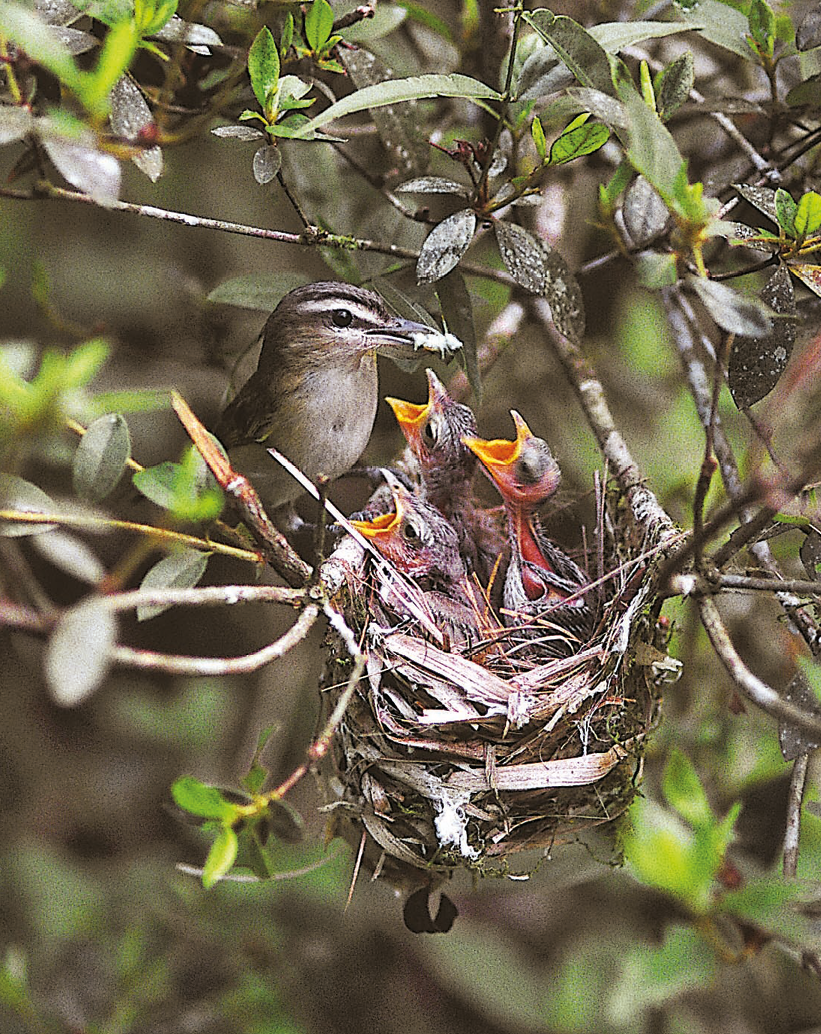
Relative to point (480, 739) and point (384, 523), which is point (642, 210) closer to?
point (384, 523)

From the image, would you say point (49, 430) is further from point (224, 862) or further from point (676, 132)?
point (676, 132)

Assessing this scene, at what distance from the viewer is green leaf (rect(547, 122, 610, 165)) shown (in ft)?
4.50

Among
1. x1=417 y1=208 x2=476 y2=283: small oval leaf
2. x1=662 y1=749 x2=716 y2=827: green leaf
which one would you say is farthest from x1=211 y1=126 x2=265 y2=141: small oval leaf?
x1=662 y1=749 x2=716 y2=827: green leaf

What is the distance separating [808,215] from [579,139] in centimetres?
32

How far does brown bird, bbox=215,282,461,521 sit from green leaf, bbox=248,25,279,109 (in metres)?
0.66

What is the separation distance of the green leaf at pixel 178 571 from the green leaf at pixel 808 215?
0.89m

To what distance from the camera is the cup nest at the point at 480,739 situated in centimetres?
160

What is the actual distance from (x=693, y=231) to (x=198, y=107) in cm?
94


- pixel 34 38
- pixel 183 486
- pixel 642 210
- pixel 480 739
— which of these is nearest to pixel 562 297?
pixel 642 210

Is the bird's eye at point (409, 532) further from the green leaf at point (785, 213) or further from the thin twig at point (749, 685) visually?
the green leaf at point (785, 213)

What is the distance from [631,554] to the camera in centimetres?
185

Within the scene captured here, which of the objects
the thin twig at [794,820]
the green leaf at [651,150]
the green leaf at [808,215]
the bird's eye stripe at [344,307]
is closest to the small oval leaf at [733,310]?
the green leaf at [651,150]

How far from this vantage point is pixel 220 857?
1.17m

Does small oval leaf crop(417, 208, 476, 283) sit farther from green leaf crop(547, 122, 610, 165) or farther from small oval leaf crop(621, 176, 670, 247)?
small oval leaf crop(621, 176, 670, 247)
